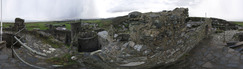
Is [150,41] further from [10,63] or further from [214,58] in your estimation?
[10,63]

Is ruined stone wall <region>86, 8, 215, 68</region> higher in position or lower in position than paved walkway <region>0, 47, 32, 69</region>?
higher

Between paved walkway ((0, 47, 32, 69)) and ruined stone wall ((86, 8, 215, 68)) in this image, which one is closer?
ruined stone wall ((86, 8, 215, 68))

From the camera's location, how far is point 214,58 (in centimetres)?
629

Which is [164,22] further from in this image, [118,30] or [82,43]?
[82,43]

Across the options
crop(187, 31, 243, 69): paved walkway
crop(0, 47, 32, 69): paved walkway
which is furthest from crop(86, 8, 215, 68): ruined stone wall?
crop(0, 47, 32, 69): paved walkway

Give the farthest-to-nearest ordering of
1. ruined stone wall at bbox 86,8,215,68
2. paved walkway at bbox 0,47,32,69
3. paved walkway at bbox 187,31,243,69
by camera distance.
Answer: paved walkway at bbox 187,31,243,69 < paved walkway at bbox 0,47,32,69 < ruined stone wall at bbox 86,8,215,68

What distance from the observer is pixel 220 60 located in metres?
6.08

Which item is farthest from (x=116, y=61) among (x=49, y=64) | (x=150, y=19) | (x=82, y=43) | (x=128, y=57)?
(x=82, y=43)

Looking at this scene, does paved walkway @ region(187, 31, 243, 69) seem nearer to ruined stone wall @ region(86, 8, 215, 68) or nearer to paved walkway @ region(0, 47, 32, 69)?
ruined stone wall @ region(86, 8, 215, 68)

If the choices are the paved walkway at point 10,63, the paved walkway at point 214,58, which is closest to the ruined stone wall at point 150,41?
the paved walkway at point 214,58

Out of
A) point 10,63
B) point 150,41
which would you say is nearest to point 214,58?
point 150,41

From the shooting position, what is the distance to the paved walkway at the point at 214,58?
555 cm

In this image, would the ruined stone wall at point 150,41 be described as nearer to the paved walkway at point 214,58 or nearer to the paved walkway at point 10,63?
the paved walkway at point 214,58

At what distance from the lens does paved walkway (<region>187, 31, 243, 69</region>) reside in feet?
18.2
